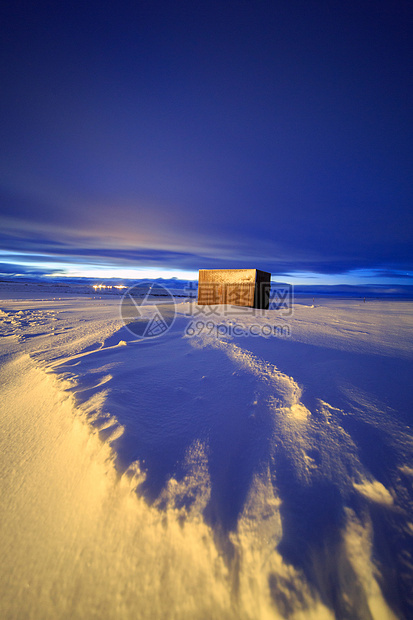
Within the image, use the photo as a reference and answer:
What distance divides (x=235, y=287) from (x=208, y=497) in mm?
8093

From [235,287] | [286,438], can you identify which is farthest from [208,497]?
[235,287]

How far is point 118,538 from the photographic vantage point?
1064 millimetres

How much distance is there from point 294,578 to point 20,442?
1.95 m

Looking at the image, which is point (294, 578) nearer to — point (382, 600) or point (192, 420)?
point (382, 600)

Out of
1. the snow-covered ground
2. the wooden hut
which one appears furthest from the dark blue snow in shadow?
the wooden hut

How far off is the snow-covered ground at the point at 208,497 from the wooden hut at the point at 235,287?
253 inches

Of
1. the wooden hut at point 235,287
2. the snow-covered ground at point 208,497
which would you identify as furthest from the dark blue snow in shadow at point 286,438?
the wooden hut at point 235,287

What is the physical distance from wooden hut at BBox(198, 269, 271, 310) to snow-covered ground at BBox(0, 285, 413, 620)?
6414 mm

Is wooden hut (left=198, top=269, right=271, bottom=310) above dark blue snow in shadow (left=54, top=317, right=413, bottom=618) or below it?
above

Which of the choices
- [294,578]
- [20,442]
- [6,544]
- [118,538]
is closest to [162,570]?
[118,538]

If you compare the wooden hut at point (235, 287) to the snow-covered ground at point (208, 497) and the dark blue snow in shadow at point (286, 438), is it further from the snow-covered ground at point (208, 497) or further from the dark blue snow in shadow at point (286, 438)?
the snow-covered ground at point (208, 497)

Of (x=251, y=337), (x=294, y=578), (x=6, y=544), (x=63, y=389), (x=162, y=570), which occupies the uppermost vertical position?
(x=251, y=337)

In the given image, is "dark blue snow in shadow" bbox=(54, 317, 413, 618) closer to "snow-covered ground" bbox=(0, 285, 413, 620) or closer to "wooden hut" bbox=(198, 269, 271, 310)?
"snow-covered ground" bbox=(0, 285, 413, 620)

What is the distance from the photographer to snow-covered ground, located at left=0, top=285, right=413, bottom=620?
86 cm
